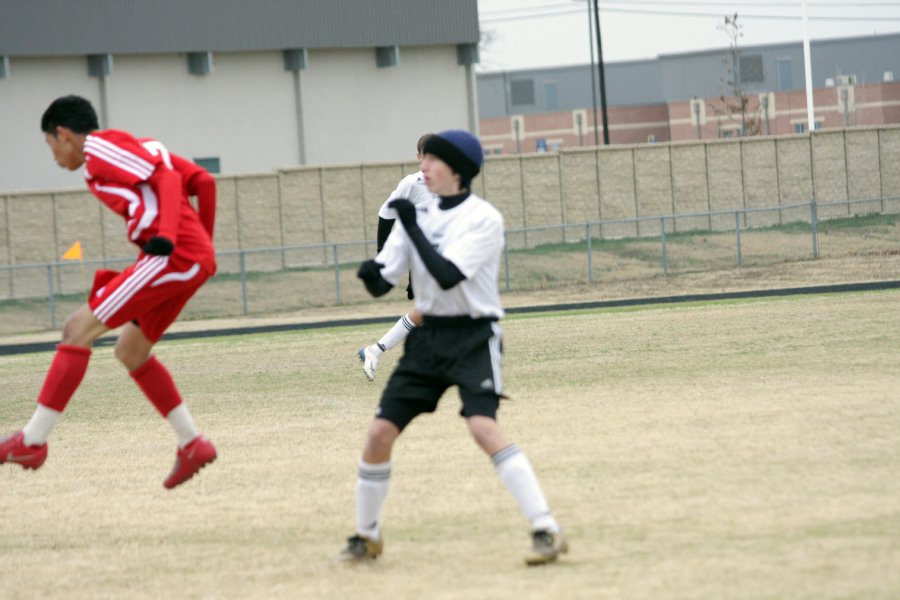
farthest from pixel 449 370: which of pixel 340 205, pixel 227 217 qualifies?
pixel 340 205

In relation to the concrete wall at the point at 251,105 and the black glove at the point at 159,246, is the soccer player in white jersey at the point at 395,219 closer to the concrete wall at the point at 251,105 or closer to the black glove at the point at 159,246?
the black glove at the point at 159,246

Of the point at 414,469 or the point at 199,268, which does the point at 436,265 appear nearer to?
the point at 199,268

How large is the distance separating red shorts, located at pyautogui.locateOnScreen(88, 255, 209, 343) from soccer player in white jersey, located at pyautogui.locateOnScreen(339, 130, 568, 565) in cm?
143

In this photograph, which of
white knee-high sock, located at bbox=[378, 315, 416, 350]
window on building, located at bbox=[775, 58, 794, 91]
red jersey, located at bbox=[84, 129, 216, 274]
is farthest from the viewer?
window on building, located at bbox=[775, 58, 794, 91]

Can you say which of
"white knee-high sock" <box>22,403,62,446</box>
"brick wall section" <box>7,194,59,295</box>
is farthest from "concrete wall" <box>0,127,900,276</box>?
"white knee-high sock" <box>22,403,62,446</box>

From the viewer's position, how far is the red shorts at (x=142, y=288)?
755 cm

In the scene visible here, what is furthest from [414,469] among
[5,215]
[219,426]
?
[5,215]

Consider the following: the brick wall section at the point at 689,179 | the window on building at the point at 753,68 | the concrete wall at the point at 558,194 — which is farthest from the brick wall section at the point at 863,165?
the window on building at the point at 753,68

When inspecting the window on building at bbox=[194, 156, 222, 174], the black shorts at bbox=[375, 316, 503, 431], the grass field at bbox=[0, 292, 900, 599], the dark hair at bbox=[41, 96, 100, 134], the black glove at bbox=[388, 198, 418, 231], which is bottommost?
the grass field at bbox=[0, 292, 900, 599]

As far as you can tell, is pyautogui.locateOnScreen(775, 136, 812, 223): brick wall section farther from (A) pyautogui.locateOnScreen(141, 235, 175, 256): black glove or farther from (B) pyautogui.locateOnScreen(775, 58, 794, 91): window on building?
(B) pyautogui.locateOnScreen(775, 58, 794, 91): window on building

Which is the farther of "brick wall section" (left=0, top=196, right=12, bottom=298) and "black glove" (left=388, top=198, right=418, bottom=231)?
"brick wall section" (left=0, top=196, right=12, bottom=298)

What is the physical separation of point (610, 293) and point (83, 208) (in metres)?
13.4

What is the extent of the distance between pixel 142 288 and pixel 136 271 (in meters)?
0.10

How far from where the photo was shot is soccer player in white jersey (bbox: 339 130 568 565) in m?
6.36
